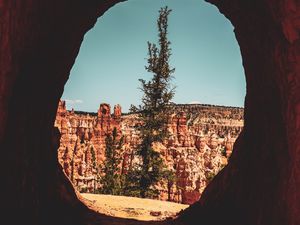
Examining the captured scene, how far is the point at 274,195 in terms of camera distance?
5.44 metres

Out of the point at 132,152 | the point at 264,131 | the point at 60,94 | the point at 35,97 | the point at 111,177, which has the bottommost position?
the point at 111,177

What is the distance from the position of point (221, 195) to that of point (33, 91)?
5.08 meters

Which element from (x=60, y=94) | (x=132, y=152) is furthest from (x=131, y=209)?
(x=132, y=152)


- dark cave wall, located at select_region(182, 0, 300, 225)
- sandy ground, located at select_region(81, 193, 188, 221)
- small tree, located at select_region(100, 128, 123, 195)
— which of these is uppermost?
dark cave wall, located at select_region(182, 0, 300, 225)

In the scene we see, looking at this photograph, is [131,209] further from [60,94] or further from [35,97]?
[35,97]

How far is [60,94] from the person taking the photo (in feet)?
27.8

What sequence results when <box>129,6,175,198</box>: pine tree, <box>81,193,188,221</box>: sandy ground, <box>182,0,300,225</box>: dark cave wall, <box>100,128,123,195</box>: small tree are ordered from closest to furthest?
1. <box>182,0,300,225</box>: dark cave wall
2. <box>81,193,188,221</box>: sandy ground
3. <box>129,6,175,198</box>: pine tree
4. <box>100,128,123,195</box>: small tree

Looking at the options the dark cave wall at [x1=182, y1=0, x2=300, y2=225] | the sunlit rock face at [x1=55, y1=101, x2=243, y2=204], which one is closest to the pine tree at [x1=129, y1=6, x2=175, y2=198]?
the sunlit rock face at [x1=55, y1=101, x2=243, y2=204]

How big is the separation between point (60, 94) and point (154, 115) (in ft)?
45.9

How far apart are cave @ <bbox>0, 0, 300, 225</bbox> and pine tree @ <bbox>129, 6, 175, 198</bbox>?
11.7 meters

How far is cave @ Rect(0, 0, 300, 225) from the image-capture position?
4.71 m

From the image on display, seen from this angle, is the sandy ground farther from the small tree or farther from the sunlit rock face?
the small tree

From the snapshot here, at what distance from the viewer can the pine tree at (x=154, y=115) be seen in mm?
21047

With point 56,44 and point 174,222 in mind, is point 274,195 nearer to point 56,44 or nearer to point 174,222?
point 174,222
